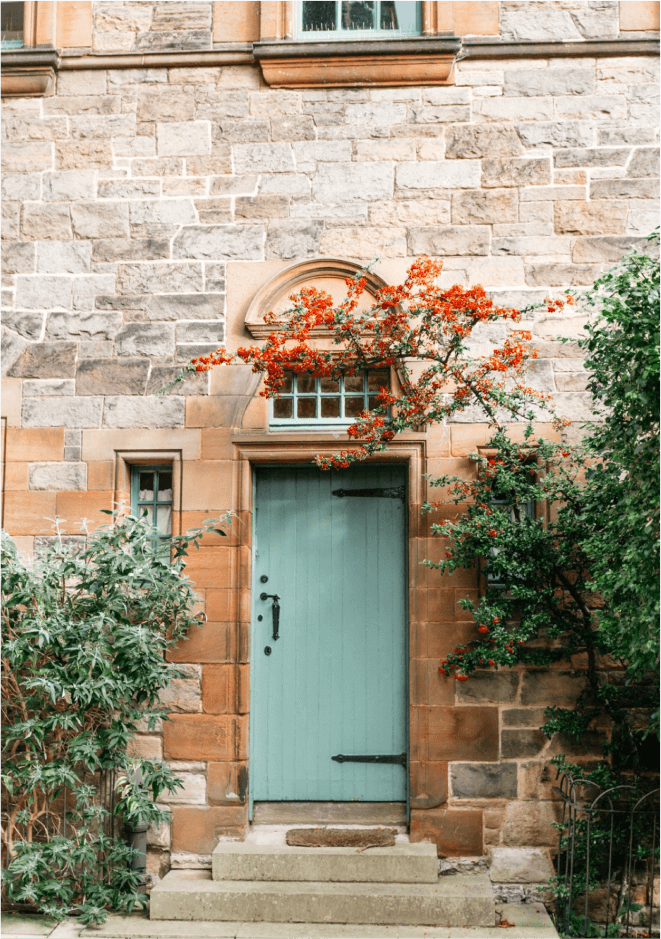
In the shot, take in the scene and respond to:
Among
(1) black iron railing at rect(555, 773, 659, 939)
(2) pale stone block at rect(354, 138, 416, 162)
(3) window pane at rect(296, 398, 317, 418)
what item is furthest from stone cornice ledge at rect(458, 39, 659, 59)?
(1) black iron railing at rect(555, 773, 659, 939)

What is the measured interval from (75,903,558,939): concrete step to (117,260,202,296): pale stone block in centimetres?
392

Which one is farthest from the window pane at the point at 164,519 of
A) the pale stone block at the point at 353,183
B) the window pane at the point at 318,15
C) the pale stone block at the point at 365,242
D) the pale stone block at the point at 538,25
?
the pale stone block at the point at 538,25

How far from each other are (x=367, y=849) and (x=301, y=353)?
9.89 feet

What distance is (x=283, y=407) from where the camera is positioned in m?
5.88

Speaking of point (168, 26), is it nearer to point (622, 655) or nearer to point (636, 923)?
point (622, 655)

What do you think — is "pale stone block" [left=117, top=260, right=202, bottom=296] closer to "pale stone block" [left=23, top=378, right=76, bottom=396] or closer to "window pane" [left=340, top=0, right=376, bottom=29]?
"pale stone block" [left=23, top=378, right=76, bottom=396]

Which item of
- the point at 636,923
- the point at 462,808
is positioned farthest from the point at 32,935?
the point at 636,923

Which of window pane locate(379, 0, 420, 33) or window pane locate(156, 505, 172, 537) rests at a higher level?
window pane locate(379, 0, 420, 33)

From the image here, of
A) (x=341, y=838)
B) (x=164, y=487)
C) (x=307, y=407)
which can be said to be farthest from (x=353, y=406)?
(x=341, y=838)

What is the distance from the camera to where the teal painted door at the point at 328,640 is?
5.71 meters

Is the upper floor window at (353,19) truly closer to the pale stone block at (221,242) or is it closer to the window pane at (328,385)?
the pale stone block at (221,242)

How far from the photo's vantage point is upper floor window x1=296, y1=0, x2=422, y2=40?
20.0ft

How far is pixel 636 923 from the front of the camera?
16.9 ft

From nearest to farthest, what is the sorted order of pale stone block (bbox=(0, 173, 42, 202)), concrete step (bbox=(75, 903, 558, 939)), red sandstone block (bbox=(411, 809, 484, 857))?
concrete step (bbox=(75, 903, 558, 939)), red sandstone block (bbox=(411, 809, 484, 857)), pale stone block (bbox=(0, 173, 42, 202))
